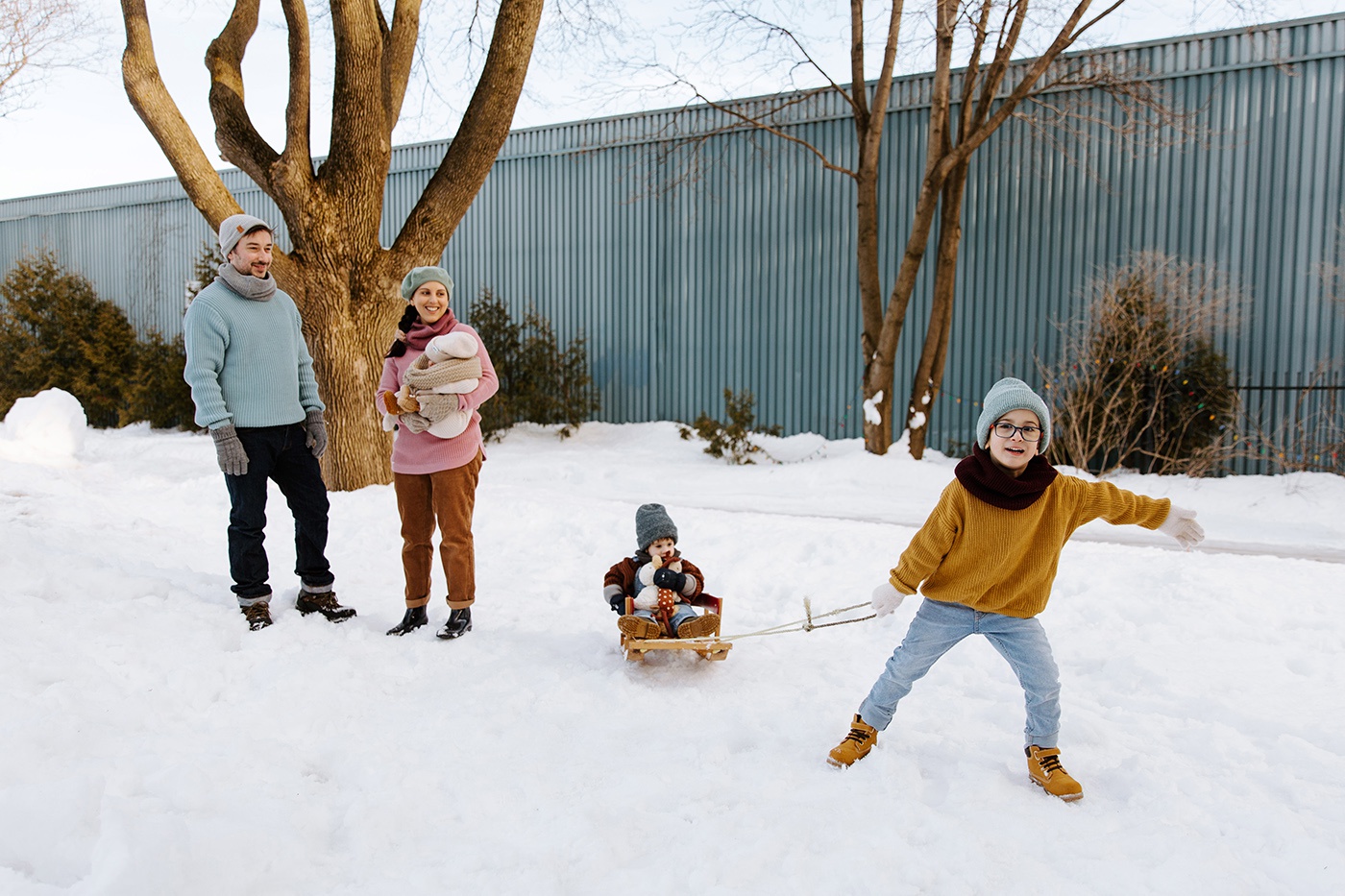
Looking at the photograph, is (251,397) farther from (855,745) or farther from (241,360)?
(855,745)

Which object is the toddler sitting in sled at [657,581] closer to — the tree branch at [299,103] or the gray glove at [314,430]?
the gray glove at [314,430]

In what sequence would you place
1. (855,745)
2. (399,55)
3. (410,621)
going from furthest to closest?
(399,55) < (410,621) < (855,745)

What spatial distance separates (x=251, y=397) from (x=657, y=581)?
7.39ft

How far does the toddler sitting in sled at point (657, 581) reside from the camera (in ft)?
13.3

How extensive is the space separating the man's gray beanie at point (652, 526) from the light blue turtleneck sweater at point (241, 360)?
191 cm

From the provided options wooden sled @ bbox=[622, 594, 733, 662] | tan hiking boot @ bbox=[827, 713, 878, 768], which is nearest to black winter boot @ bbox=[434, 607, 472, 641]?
wooden sled @ bbox=[622, 594, 733, 662]

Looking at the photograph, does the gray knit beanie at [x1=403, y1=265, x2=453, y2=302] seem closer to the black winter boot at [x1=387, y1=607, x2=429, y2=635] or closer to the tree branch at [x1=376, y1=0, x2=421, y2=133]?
the black winter boot at [x1=387, y1=607, x2=429, y2=635]

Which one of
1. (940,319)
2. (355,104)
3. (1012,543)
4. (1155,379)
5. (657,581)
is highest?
(355,104)

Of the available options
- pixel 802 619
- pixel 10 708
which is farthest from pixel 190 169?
pixel 802 619

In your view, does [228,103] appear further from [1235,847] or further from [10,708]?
[1235,847]

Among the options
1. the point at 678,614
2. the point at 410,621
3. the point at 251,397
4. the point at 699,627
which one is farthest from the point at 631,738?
the point at 251,397

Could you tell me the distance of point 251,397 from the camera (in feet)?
14.2

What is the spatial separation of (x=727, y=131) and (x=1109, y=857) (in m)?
12.7

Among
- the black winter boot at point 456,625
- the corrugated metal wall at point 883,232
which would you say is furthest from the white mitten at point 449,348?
the corrugated metal wall at point 883,232
